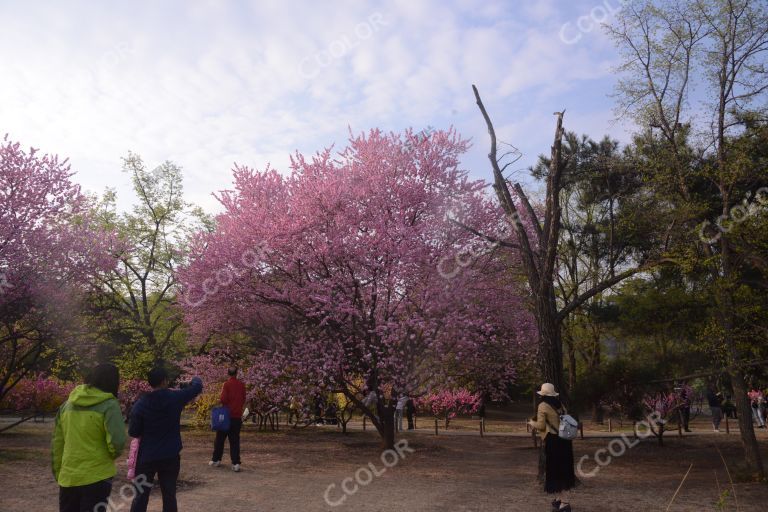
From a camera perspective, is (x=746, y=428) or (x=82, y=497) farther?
(x=746, y=428)

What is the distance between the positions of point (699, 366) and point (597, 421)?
15555mm

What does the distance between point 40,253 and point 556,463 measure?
463 inches

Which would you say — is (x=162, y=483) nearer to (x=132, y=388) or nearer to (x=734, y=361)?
(x=734, y=361)

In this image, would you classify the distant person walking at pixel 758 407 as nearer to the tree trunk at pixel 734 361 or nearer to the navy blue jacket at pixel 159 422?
the tree trunk at pixel 734 361

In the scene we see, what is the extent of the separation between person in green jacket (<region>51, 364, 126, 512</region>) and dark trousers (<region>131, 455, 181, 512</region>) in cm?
74

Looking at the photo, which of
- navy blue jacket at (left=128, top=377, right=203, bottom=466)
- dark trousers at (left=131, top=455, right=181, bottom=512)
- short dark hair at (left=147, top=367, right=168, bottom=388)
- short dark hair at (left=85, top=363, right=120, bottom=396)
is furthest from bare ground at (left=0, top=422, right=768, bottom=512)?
short dark hair at (left=85, top=363, right=120, bottom=396)

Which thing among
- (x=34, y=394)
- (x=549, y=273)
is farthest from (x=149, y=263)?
(x=549, y=273)

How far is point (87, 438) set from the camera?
480 cm

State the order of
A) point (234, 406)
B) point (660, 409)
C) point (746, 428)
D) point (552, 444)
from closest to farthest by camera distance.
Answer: point (552, 444) < point (234, 406) < point (746, 428) < point (660, 409)

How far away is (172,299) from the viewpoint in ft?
74.5

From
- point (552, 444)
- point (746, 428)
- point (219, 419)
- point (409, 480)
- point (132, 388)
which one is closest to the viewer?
point (552, 444)

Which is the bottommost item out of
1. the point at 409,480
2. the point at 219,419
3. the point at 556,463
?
the point at 409,480

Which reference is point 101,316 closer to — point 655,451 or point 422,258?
point 422,258

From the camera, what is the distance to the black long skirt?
896 cm
